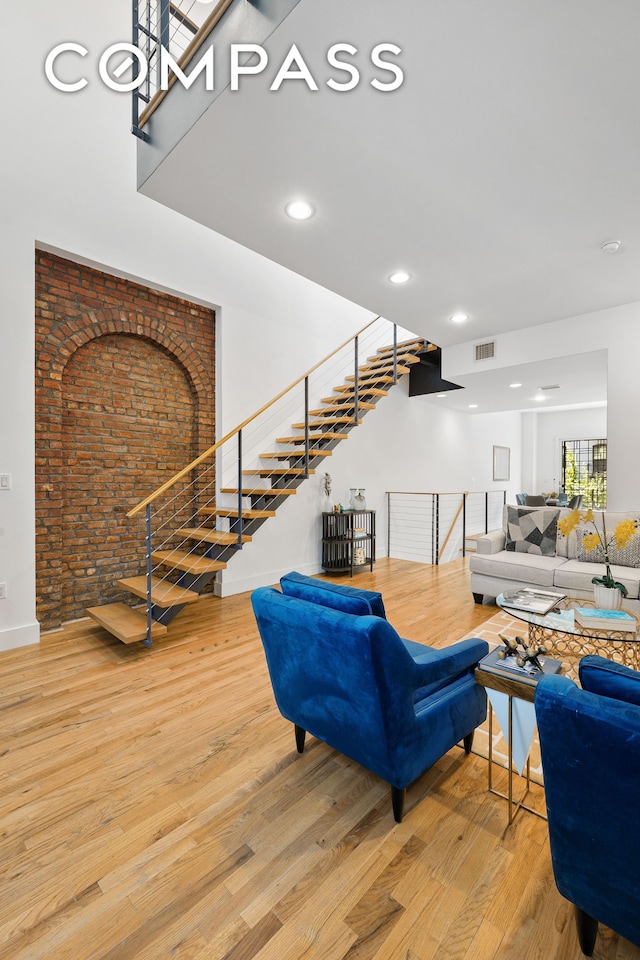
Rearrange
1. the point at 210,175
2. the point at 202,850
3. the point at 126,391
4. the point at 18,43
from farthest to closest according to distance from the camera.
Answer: the point at 126,391, the point at 18,43, the point at 210,175, the point at 202,850

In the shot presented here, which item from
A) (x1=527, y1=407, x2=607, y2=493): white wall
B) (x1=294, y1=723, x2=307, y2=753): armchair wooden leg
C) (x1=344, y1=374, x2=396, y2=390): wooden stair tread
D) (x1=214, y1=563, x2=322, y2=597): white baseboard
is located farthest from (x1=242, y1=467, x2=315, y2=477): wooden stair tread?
(x1=527, y1=407, x2=607, y2=493): white wall

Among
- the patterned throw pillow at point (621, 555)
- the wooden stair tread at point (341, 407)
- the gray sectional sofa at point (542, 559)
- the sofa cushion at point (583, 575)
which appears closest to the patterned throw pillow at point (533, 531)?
the gray sectional sofa at point (542, 559)

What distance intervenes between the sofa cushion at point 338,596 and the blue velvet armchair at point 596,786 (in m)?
0.69

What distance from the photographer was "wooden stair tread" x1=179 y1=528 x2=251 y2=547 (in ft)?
12.3

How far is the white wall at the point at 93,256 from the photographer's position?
3.21 m

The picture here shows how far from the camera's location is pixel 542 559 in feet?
13.6

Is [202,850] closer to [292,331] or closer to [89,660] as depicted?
[89,660]

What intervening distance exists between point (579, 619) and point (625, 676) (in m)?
1.28

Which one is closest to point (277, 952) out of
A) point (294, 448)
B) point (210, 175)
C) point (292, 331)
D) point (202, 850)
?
point (202, 850)

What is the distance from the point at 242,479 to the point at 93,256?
7.66 ft

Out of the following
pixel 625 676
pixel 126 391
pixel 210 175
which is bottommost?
pixel 625 676

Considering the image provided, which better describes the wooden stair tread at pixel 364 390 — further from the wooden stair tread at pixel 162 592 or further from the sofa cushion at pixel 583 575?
the wooden stair tread at pixel 162 592

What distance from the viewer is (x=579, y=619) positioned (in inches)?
84.3

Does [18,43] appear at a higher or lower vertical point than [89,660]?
higher
